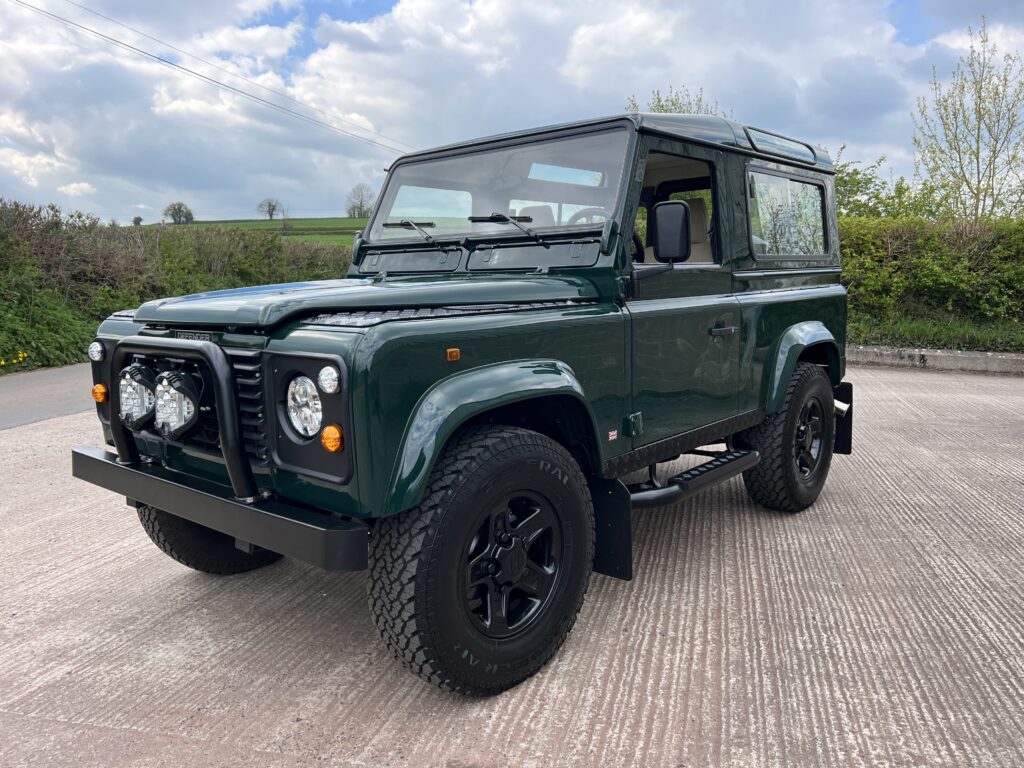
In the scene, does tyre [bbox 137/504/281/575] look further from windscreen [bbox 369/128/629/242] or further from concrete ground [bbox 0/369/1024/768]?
windscreen [bbox 369/128/629/242]

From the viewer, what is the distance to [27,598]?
11.2 feet

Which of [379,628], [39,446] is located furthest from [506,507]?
[39,446]

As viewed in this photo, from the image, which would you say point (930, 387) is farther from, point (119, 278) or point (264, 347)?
point (119, 278)

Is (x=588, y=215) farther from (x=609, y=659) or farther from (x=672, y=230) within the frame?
(x=609, y=659)

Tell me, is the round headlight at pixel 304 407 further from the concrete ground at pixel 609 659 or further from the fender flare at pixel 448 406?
the concrete ground at pixel 609 659

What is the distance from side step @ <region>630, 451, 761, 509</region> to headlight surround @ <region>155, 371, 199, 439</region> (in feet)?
5.54

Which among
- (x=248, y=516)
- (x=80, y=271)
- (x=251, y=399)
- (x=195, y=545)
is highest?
(x=80, y=271)

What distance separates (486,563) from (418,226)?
1813 mm

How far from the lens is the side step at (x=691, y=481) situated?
321cm

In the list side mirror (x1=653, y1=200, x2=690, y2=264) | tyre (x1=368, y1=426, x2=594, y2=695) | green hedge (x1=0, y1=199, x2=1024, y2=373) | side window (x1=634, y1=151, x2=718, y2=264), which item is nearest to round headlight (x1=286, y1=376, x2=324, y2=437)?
tyre (x1=368, y1=426, x2=594, y2=695)

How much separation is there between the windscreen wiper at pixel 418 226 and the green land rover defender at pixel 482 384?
0.01 metres

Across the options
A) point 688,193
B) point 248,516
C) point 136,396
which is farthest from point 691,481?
point 136,396

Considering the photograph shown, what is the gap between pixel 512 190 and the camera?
3439 millimetres

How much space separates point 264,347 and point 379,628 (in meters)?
0.94
